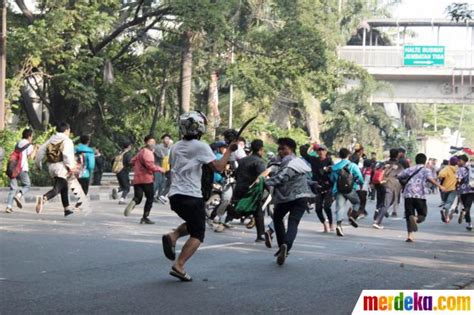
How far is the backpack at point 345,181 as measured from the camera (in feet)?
55.7

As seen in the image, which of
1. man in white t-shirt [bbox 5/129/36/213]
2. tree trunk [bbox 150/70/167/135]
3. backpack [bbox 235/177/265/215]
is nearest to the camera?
backpack [bbox 235/177/265/215]

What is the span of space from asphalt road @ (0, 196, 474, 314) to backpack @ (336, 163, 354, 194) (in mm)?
812

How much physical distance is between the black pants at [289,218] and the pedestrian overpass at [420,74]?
135ft

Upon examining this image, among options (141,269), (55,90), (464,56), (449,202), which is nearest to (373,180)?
(449,202)

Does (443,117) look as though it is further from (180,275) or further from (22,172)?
(180,275)

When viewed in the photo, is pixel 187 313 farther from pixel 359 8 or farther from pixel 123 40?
pixel 359 8

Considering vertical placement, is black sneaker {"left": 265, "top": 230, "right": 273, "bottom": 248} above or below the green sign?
below

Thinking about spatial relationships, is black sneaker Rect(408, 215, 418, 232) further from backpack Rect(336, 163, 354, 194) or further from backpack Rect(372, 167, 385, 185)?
backpack Rect(372, 167, 385, 185)

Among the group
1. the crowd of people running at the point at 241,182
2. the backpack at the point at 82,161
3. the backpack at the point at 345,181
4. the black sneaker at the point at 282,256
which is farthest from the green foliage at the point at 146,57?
the black sneaker at the point at 282,256

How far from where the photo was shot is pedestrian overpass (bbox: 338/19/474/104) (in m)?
52.2

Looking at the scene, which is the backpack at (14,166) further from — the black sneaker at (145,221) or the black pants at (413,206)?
the black pants at (413,206)

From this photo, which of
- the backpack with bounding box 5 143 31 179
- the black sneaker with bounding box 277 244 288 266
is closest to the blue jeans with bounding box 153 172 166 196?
the backpack with bounding box 5 143 31 179

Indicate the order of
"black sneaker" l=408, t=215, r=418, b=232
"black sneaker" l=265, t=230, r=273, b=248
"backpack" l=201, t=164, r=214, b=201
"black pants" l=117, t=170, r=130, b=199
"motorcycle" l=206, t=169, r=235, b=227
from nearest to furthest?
"backpack" l=201, t=164, r=214, b=201, "black sneaker" l=265, t=230, r=273, b=248, "black sneaker" l=408, t=215, r=418, b=232, "motorcycle" l=206, t=169, r=235, b=227, "black pants" l=117, t=170, r=130, b=199

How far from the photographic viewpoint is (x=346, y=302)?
8.70 meters
